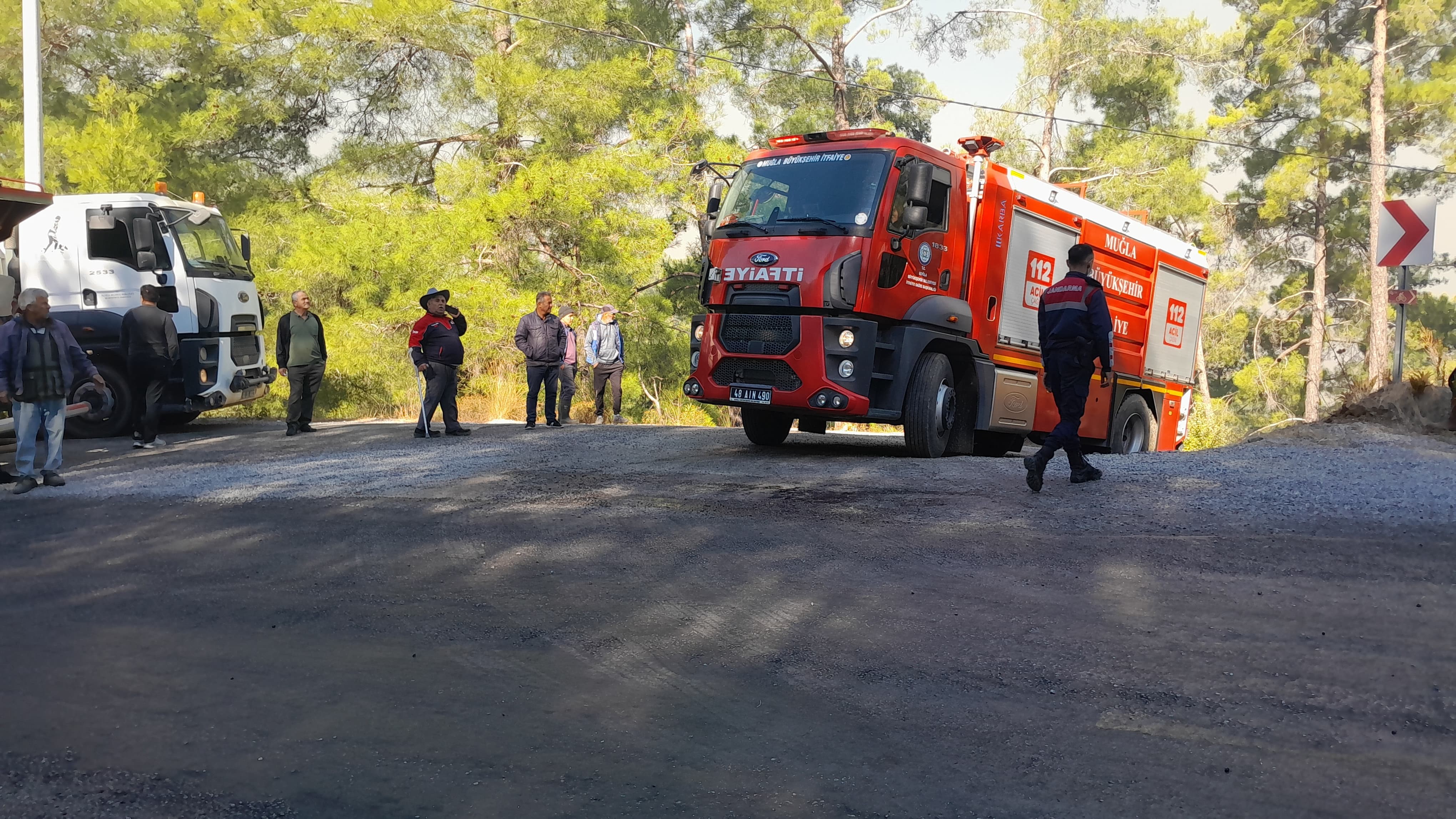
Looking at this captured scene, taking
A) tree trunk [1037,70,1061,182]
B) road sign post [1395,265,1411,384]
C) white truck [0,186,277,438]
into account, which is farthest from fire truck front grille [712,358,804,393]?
tree trunk [1037,70,1061,182]

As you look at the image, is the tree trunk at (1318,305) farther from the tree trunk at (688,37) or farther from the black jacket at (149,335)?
the black jacket at (149,335)

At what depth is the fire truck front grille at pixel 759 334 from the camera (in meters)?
10.9

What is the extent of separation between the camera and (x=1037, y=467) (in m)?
8.70

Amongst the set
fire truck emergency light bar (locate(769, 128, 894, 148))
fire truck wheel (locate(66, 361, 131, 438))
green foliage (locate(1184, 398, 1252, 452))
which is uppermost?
fire truck emergency light bar (locate(769, 128, 894, 148))

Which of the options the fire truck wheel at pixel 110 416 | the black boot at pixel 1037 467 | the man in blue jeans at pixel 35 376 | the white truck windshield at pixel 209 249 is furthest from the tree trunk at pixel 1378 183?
the man in blue jeans at pixel 35 376

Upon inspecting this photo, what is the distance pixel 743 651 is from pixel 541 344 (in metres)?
10.9

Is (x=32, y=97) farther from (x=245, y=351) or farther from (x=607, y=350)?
(x=607, y=350)

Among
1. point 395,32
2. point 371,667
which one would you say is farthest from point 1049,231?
point 395,32

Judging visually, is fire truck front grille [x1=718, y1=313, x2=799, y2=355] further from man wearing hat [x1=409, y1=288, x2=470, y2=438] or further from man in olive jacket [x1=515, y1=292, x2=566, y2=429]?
man in olive jacket [x1=515, y1=292, x2=566, y2=429]

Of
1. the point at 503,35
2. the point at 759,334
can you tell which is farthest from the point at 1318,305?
the point at 759,334

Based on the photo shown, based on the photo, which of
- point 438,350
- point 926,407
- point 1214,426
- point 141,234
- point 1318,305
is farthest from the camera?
point 1318,305

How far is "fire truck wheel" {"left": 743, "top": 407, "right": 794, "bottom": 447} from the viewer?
1300 centimetres

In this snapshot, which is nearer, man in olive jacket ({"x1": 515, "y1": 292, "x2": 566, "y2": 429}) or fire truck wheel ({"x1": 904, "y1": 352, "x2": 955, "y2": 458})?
fire truck wheel ({"x1": 904, "y1": 352, "x2": 955, "y2": 458})

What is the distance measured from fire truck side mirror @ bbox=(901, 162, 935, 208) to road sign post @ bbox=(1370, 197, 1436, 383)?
15.8ft
